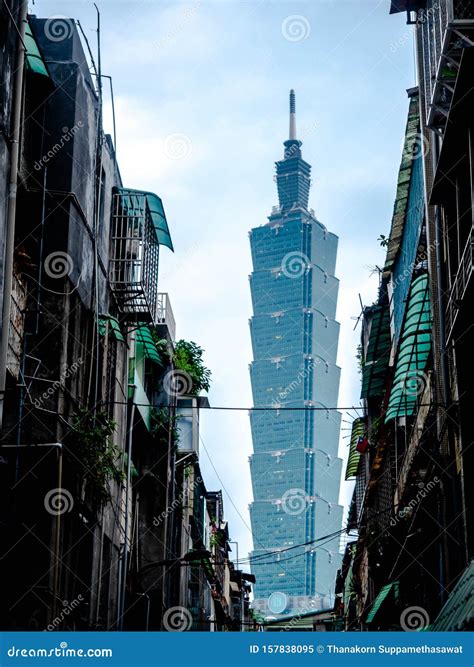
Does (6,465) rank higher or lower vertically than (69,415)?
lower

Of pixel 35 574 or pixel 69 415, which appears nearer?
pixel 35 574

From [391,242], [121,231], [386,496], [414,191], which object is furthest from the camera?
[386,496]

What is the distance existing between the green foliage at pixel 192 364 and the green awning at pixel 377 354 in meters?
5.89

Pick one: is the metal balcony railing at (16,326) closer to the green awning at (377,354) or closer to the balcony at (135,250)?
the balcony at (135,250)

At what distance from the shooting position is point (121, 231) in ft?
78.8

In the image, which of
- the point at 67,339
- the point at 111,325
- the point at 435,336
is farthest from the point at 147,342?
the point at 435,336

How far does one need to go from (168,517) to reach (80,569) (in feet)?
37.4

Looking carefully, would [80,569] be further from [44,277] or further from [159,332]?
[159,332]

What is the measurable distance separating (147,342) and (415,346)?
947 cm

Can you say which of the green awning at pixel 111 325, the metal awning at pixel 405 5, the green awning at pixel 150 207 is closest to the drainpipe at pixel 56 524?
the green awning at pixel 111 325

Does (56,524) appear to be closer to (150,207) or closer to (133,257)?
(133,257)

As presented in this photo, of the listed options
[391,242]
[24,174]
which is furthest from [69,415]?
[391,242]

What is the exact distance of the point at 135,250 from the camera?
82.8 feet

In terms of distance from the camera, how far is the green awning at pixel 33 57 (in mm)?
17812
